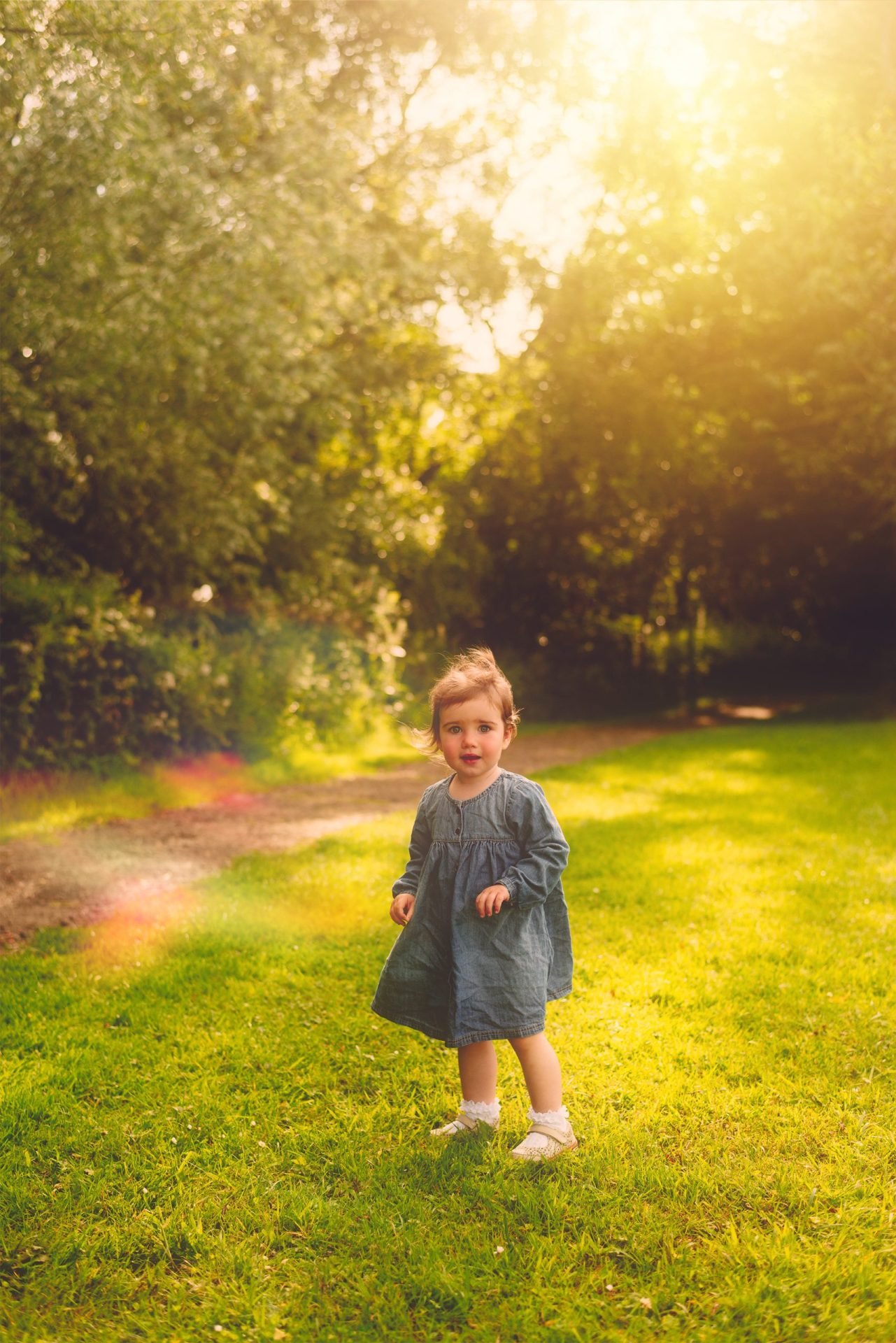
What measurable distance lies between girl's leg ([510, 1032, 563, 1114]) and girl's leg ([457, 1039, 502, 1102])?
14cm

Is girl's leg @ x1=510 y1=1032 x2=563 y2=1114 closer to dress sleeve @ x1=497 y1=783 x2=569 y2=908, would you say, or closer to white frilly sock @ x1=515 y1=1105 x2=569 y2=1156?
white frilly sock @ x1=515 y1=1105 x2=569 y2=1156

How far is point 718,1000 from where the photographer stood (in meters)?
4.69

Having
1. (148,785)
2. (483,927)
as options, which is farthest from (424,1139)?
(148,785)

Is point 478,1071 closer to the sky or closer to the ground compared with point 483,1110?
closer to the sky

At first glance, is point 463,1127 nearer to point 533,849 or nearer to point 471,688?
point 533,849

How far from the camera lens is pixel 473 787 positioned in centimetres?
358

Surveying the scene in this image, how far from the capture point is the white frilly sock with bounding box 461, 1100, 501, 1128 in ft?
11.7

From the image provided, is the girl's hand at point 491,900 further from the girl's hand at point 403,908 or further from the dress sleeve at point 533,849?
the girl's hand at point 403,908

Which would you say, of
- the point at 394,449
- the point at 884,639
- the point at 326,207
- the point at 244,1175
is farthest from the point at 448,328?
the point at 244,1175

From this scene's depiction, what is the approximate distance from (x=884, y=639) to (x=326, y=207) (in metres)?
15.3

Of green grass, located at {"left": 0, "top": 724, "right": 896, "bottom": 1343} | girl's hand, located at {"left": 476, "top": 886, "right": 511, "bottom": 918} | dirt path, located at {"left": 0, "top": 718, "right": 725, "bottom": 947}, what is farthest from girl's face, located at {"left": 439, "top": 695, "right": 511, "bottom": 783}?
dirt path, located at {"left": 0, "top": 718, "right": 725, "bottom": 947}

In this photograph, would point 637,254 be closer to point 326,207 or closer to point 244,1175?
point 326,207

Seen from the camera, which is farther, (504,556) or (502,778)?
(504,556)

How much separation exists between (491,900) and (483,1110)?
819 mm
